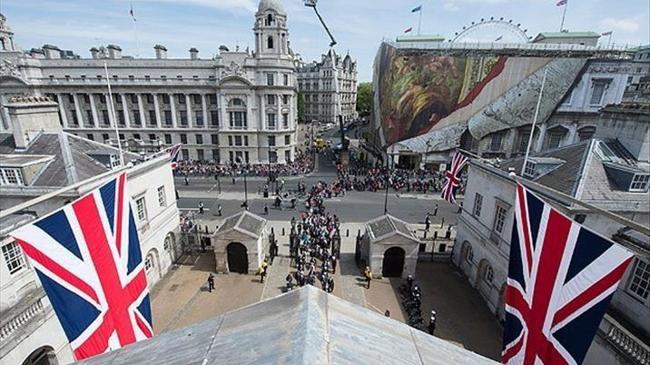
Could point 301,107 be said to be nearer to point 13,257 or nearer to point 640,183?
point 640,183

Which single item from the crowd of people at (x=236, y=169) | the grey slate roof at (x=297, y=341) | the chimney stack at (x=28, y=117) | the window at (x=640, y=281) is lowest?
the crowd of people at (x=236, y=169)

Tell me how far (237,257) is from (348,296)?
792 centimetres

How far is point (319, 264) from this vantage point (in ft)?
75.3

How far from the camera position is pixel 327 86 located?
3907 inches

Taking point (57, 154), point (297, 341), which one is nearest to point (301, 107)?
point (57, 154)

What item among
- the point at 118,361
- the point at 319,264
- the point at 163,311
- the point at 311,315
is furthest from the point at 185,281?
the point at 311,315

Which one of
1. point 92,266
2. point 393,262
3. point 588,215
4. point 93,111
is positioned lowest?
point 393,262

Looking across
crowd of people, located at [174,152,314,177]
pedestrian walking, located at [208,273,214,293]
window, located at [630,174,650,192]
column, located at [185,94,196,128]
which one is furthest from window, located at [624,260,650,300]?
column, located at [185,94,196,128]

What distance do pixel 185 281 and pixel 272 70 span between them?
34.8 m

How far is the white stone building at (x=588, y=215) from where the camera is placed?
39.3 ft

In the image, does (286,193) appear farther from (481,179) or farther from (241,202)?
(481,179)

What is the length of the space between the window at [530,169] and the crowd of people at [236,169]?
31934 millimetres

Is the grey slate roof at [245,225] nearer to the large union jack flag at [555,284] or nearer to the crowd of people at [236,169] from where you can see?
the large union jack flag at [555,284]

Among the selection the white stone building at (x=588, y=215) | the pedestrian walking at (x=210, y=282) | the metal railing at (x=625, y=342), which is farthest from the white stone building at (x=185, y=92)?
the metal railing at (x=625, y=342)
